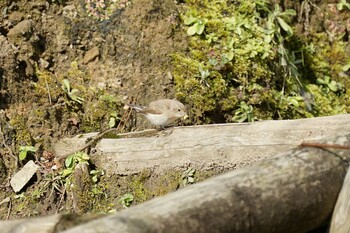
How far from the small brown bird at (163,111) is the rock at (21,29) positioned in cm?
105

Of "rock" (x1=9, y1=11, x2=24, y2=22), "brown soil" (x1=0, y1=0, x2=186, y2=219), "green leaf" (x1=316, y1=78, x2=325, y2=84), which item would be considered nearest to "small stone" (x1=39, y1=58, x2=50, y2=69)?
"brown soil" (x1=0, y1=0, x2=186, y2=219)

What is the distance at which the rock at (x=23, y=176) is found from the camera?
214 inches

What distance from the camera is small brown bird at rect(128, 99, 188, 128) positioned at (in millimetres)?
5590

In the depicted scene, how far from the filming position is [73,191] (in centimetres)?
537

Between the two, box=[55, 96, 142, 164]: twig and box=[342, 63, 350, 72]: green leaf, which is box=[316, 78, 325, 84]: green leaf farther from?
box=[55, 96, 142, 164]: twig

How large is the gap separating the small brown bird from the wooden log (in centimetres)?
194

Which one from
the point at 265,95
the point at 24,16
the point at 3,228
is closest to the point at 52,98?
the point at 24,16

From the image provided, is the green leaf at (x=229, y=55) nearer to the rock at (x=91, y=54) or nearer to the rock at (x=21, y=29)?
the rock at (x=91, y=54)

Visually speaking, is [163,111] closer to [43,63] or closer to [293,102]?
[43,63]

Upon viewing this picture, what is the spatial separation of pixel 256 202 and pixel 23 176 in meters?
2.61

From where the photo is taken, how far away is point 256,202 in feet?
10.8

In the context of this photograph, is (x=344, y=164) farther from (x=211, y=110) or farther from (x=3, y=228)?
(x=211, y=110)

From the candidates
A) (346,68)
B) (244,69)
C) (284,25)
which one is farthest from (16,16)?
(346,68)

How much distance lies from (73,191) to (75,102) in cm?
86
